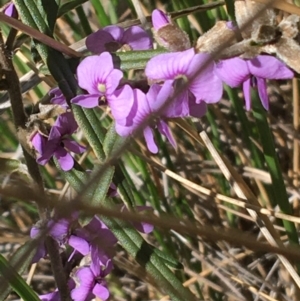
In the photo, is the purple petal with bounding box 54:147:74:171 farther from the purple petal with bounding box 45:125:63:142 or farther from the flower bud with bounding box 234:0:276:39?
the flower bud with bounding box 234:0:276:39

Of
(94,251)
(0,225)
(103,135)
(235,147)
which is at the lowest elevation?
(235,147)

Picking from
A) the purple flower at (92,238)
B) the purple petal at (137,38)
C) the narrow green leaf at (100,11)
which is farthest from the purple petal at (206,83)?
the narrow green leaf at (100,11)

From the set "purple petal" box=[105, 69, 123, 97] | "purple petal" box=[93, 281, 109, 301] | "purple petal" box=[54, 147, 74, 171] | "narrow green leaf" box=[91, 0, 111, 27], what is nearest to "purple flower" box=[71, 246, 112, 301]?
"purple petal" box=[93, 281, 109, 301]

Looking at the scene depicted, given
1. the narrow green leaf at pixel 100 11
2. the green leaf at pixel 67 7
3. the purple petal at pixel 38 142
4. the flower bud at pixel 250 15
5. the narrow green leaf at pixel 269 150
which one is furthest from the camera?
the narrow green leaf at pixel 100 11

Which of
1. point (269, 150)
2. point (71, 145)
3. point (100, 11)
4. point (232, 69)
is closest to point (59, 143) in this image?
point (71, 145)

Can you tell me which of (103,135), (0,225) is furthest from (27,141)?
(0,225)

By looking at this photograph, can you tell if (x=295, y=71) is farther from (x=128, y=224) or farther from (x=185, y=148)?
(x=185, y=148)

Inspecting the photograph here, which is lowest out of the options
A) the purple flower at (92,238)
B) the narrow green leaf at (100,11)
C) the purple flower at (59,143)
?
the purple flower at (92,238)

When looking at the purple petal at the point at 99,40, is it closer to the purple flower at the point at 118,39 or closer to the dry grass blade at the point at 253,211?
the purple flower at the point at 118,39
